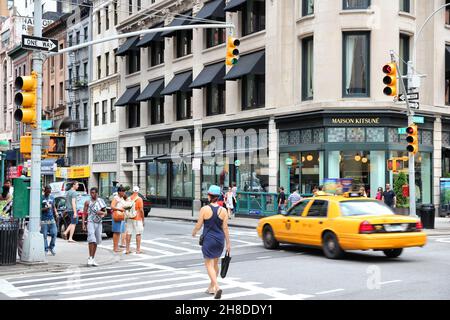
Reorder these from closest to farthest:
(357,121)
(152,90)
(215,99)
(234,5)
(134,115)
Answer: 1. (357,121)
2. (234,5)
3. (215,99)
4. (152,90)
5. (134,115)

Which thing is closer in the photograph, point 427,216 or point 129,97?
point 427,216

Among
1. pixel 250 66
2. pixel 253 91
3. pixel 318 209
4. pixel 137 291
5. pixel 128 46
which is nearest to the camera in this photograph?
pixel 137 291

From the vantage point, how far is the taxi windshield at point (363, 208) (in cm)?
1513

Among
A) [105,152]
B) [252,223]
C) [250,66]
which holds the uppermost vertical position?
[250,66]

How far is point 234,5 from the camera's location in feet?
113

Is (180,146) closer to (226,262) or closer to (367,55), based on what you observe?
(367,55)

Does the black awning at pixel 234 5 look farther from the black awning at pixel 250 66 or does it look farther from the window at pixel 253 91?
the window at pixel 253 91

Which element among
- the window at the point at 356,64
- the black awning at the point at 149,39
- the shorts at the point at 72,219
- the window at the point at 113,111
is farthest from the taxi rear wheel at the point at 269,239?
the window at the point at 113,111

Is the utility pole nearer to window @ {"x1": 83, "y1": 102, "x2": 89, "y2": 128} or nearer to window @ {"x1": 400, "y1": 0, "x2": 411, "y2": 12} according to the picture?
window @ {"x1": 400, "y1": 0, "x2": 411, "y2": 12}

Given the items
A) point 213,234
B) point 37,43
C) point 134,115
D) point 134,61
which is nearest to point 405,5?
point 37,43

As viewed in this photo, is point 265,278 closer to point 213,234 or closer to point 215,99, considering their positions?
point 213,234

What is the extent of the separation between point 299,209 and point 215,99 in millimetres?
22961

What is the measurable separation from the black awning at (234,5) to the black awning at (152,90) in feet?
33.3

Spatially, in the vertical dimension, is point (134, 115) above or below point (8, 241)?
above
